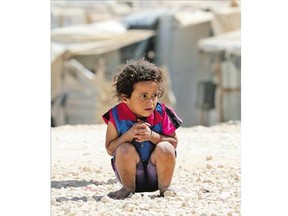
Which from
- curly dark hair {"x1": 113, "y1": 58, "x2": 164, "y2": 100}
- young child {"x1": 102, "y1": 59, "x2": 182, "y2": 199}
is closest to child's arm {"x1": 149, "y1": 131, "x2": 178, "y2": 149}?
young child {"x1": 102, "y1": 59, "x2": 182, "y2": 199}

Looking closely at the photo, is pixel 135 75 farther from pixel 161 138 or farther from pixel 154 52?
pixel 154 52

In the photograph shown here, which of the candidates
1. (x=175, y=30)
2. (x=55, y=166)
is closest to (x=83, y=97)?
(x=175, y=30)

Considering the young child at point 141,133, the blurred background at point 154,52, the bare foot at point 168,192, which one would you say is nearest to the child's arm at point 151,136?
the young child at point 141,133

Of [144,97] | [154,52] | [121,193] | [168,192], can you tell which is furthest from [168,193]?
[154,52]

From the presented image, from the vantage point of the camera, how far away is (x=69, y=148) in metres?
2.92

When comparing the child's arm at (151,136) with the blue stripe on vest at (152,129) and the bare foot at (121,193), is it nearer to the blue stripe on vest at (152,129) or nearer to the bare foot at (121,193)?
the blue stripe on vest at (152,129)

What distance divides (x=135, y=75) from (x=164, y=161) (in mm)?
242

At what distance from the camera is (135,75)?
1841mm

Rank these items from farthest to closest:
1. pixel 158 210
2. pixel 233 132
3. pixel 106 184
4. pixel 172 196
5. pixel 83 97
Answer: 1. pixel 83 97
2. pixel 233 132
3. pixel 106 184
4. pixel 172 196
5. pixel 158 210

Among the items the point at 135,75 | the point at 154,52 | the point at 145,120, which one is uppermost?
the point at 154,52

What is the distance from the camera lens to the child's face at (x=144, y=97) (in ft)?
5.94
